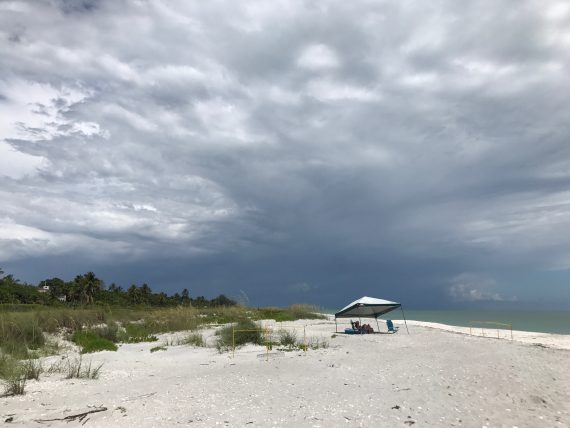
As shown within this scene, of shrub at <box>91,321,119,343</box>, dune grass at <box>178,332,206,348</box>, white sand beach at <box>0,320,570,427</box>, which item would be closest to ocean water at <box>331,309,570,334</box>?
white sand beach at <box>0,320,570,427</box>

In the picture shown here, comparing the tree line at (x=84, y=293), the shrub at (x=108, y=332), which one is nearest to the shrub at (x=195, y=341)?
the shrub at (x=108, y=332)

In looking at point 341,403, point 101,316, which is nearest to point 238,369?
point 341,403

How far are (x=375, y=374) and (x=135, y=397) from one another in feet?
20.3

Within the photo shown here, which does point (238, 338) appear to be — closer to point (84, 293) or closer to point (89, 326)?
point (89, 326)

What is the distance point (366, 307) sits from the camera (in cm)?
2491

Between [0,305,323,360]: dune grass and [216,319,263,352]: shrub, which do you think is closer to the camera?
[0,305,323,360]: dune grass

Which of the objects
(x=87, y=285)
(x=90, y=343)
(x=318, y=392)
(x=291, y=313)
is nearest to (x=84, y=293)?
(x=87, y=285)

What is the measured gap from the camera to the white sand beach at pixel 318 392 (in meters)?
7.73

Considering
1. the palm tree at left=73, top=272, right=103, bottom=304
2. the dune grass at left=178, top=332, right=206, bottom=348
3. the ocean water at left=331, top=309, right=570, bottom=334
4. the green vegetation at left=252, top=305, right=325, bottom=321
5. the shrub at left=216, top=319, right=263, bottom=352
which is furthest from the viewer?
the palm tree at left=73, top=272, right=103, bottom=304

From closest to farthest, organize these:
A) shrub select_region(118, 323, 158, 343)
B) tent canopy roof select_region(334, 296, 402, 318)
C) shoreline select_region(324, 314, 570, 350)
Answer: shrub select_region(118, 323, 158, 343), shoreline select_region(324, 314, 570, 350), tent canopy roof select_region(334, 296, 402, 318)

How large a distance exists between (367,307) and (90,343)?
1470 cm

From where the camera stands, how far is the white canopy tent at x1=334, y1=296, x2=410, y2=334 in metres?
23.2

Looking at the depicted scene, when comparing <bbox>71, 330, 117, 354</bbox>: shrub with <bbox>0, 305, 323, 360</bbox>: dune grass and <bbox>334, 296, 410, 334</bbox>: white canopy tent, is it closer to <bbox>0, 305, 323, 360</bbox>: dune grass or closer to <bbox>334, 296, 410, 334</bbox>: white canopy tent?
<bbox>0, 305, 323, 360</bbox>: dune grass

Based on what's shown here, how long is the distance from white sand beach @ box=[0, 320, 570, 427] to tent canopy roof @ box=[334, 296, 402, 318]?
7786 mm
